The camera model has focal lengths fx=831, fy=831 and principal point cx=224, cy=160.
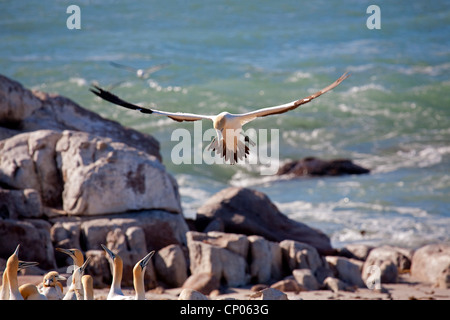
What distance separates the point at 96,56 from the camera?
138ft

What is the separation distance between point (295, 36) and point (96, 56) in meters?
11.0

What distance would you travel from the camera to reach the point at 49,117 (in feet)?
54.1

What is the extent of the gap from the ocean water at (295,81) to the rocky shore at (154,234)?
3282 mm

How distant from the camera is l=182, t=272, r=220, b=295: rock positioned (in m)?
12.5

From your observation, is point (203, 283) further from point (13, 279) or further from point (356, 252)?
point (13, 279)

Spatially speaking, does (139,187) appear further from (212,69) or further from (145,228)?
(212,69)

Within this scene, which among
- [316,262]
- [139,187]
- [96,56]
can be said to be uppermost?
[96,56]

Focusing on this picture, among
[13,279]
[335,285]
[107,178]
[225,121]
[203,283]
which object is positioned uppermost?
[225,121]

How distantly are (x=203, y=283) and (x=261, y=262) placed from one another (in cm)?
131

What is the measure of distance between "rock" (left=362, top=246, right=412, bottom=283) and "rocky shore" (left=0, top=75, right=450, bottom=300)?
0.07ft

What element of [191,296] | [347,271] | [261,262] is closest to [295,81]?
[347,271]

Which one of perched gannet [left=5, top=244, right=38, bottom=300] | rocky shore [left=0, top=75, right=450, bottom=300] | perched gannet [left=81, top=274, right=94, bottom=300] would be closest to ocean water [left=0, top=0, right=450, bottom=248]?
rocky shore [left=0, top=75, right=450, bottom=300]

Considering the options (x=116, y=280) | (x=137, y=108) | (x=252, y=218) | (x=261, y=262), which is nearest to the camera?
(x=116, y=280)
